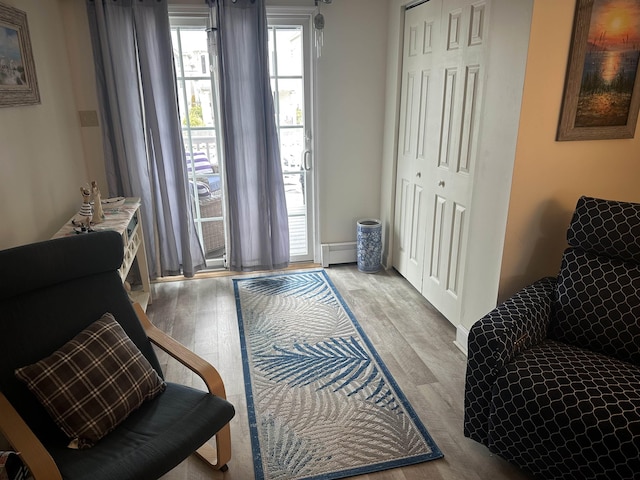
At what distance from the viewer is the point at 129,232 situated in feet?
9.55

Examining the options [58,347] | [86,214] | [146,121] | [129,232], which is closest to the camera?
[58,347]

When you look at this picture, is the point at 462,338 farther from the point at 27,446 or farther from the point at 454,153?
the point at 27,446

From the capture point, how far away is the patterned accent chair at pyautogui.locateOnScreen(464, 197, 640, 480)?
1.56 meters

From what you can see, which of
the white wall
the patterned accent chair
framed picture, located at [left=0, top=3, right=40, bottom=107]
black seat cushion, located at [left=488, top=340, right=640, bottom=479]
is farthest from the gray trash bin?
framed picture, located at [left=0, top=3, right=40, bottom=107]

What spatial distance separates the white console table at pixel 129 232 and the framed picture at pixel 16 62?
0.73 metres

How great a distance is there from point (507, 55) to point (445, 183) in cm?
93

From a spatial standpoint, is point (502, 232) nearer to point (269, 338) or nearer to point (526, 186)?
point (526, 186)

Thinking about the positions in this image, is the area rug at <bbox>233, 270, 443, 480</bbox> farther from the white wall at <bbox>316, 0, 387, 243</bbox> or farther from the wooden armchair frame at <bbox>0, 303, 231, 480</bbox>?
the white wall at <bbox>316, 0, 387, 243</bbox>

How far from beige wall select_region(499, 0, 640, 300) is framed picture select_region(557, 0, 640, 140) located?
0.15ft

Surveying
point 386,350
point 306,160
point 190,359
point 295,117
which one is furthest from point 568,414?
point 295,117

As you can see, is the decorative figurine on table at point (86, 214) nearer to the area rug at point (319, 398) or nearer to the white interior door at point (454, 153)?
the area rug at point (319, 398)

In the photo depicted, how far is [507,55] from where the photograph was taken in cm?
216

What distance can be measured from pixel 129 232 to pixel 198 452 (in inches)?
61.5

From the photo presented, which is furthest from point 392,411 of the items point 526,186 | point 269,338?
point 526,186
